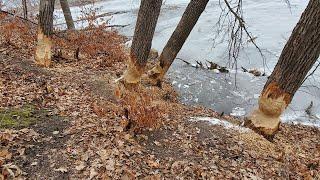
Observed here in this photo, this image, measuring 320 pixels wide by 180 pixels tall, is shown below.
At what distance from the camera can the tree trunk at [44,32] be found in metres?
8.55

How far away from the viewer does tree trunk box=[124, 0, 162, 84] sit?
287 inches

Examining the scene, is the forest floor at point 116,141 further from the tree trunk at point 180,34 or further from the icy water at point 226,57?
the icy water at point 226,57

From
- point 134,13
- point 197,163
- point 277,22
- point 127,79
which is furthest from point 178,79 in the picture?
point 134,13

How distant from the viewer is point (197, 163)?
507cm

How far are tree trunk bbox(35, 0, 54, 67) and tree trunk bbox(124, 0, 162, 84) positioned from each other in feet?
7.73

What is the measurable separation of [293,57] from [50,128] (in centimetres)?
417

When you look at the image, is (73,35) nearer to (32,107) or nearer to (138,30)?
(138,30)

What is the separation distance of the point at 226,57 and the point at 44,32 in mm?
7564

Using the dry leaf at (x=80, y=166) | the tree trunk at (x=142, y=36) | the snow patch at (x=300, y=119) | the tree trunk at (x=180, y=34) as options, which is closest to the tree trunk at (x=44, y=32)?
the tree trunk at (x=142, y=36)

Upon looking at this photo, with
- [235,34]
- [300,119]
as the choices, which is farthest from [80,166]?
[300,119]

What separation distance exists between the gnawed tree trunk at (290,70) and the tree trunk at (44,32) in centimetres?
529

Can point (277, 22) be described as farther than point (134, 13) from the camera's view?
No

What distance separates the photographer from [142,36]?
7.54m

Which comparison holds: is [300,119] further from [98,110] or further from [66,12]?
[66,12]
